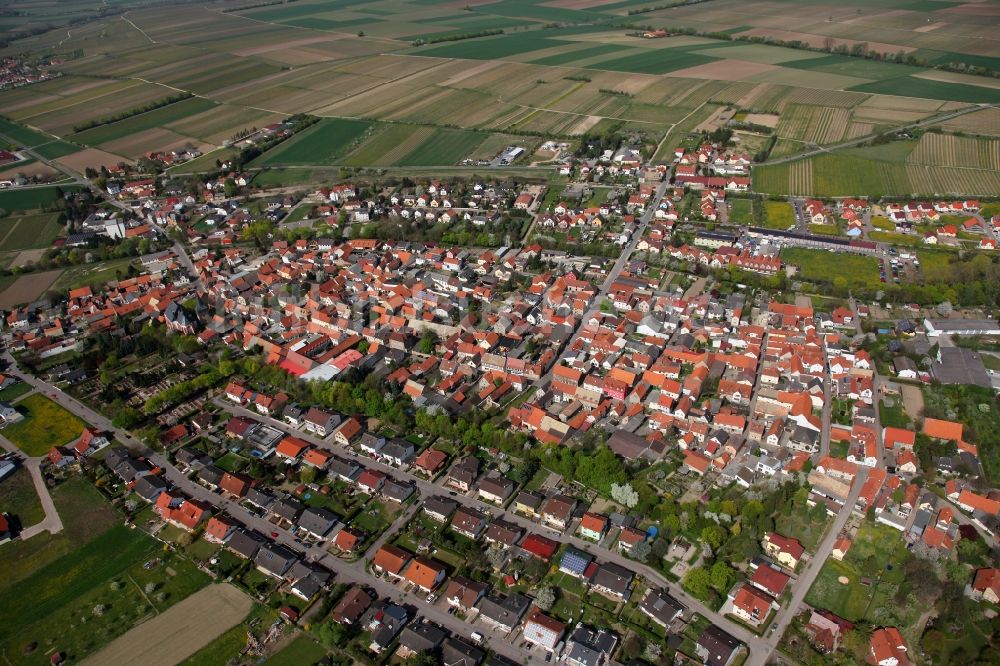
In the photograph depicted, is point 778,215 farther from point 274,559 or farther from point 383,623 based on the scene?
point 274,559

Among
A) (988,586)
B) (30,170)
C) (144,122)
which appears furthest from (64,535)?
(144,122)

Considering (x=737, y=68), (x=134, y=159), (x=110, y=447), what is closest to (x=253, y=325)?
(x=110, y=447)

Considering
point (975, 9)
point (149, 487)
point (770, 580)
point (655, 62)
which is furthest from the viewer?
point (975, 9)

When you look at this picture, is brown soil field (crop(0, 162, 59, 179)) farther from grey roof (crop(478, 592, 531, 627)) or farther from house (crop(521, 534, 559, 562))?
grey roof (crop(478, 592, 531, 627))

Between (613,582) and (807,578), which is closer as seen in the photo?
(613,582)

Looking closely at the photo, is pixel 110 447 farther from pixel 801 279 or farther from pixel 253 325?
pixel 801 279

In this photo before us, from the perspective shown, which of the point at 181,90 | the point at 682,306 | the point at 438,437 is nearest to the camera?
the point at 438,437

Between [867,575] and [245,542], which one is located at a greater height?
[867,575]
